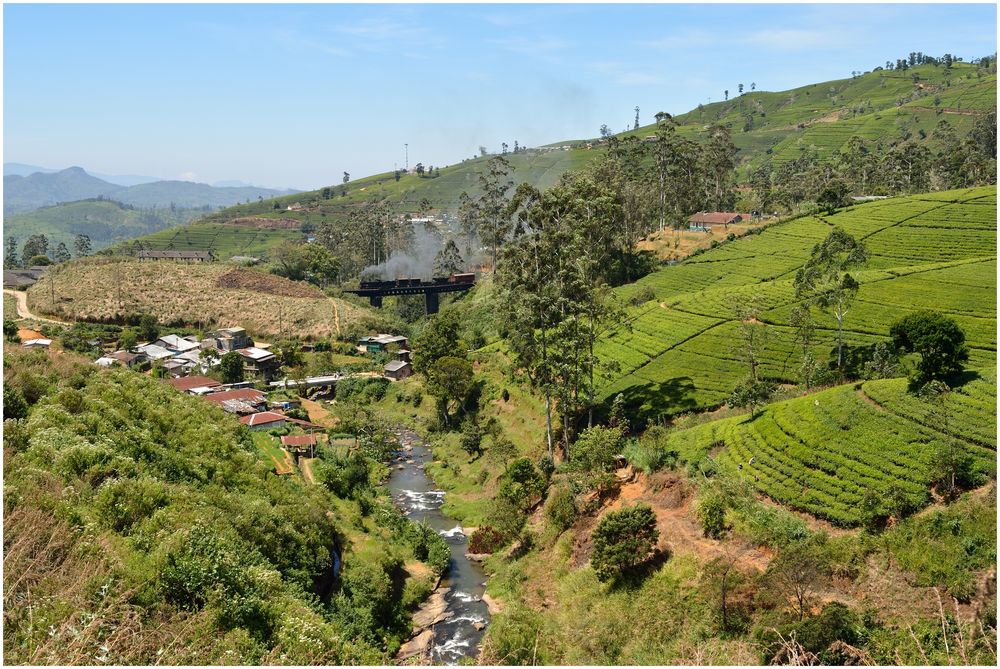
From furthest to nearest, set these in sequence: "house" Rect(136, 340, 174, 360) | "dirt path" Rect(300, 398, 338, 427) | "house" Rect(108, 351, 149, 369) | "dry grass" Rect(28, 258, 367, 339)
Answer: "dry grass" Rect(28, 258, 367, 339) < "house" Rect(136, 340, 174, 360) < "house" Rect(108, 351, 149, 369) < "dirt path" Rect(300, 398, 338, 427)

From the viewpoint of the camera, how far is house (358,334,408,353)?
84.4m

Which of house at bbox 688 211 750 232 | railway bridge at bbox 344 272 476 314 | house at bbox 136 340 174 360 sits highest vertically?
house at bbox 688 211 750 232

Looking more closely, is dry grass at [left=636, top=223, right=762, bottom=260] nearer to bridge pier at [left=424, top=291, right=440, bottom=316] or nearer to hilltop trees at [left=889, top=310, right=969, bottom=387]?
bridge pier at [left=424, top=291, right=440, bottom=316]

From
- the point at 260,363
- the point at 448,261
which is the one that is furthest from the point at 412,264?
the point at 260,363

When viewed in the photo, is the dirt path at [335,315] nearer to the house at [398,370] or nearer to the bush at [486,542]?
the house at [398,370]

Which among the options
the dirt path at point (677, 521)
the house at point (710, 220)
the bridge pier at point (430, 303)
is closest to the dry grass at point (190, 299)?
the bridge pier at point (430, 303)

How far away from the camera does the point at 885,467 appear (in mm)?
28969

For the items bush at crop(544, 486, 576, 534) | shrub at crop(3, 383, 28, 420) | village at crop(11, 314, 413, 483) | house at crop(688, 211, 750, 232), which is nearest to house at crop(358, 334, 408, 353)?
village at crop(11, 314, 413, 483)

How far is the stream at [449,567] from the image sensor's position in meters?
29.7

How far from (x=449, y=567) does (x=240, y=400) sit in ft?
93.7

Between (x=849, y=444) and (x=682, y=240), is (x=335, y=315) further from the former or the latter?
(x=849, y=444)

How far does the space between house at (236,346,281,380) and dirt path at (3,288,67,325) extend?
2644cm

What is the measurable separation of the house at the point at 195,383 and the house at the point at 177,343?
13.1 meters

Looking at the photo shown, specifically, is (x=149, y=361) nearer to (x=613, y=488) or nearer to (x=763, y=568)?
(x=613, y=488)
